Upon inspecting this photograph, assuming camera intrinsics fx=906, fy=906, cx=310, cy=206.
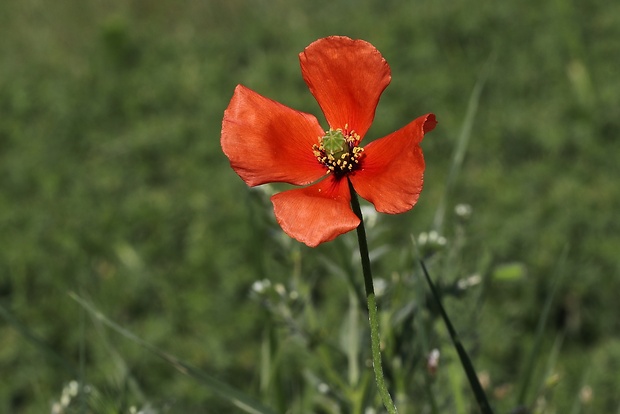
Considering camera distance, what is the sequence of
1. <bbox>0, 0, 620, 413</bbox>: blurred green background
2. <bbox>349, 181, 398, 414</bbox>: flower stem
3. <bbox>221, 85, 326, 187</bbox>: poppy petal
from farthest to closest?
<bbox>0, 0, 620, 413</bbox>: blurred green background
<bbox>221, 85, 326, 187</bbox>: poppy petal
<bbox>349, 181, 398, 414</bbox>: flower stem

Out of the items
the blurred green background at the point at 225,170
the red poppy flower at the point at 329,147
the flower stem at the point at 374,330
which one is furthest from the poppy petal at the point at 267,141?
the blurred green background at the point at 225,170

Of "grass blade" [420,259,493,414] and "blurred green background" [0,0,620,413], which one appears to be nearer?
"grass blade" [420,259,493,414]

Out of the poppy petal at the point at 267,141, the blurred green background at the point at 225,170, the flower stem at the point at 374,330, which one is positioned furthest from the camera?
the blurred green background at the point at 225,170

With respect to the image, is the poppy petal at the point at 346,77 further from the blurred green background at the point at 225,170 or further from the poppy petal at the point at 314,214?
the blurred green background at the point at 225,170

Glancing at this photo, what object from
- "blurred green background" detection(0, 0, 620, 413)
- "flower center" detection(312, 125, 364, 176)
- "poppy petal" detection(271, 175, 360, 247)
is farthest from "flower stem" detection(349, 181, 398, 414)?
"blurred green background" detection(0, 0, 620, 413)

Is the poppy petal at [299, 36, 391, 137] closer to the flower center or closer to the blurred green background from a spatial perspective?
the flower center

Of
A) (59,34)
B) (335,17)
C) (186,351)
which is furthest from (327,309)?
(59,34)
